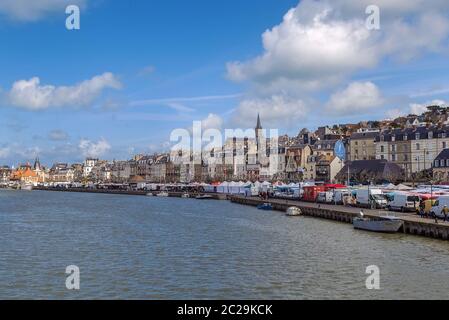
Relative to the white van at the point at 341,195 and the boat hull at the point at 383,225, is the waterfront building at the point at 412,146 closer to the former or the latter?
the white van at the point at 341,195

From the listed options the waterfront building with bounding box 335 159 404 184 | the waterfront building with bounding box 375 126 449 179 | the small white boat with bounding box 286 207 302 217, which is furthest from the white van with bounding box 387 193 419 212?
the waterfront building with bounding box 375 126 449 179

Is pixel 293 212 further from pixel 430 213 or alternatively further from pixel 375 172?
pixel 375 172

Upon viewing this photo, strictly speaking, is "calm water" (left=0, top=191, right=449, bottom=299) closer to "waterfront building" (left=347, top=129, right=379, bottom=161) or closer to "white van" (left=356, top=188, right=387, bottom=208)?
"white van" (left=356, top=188, right=387, bottom=208)

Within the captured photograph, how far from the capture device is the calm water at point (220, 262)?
2512cm

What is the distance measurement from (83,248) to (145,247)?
4.36m

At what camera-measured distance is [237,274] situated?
94.6 ft

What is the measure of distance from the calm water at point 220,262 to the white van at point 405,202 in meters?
10.9

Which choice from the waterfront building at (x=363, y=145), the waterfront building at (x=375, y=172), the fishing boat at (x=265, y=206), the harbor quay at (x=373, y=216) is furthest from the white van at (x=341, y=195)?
the waterfront building at (x=363, y=145)

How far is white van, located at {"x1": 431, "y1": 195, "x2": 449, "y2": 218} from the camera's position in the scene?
46.1 m

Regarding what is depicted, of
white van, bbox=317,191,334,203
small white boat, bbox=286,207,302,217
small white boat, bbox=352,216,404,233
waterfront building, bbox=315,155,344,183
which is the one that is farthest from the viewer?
waterfront building, bbox=315,155,344,183

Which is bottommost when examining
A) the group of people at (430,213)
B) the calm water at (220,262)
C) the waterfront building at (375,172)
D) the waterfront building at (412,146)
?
the calm water at (220,262)

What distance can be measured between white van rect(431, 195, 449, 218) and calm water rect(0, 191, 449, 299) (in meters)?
5.53

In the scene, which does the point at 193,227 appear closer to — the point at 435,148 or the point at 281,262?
the point at 281,262

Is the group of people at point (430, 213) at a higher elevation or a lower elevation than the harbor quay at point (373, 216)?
higher
